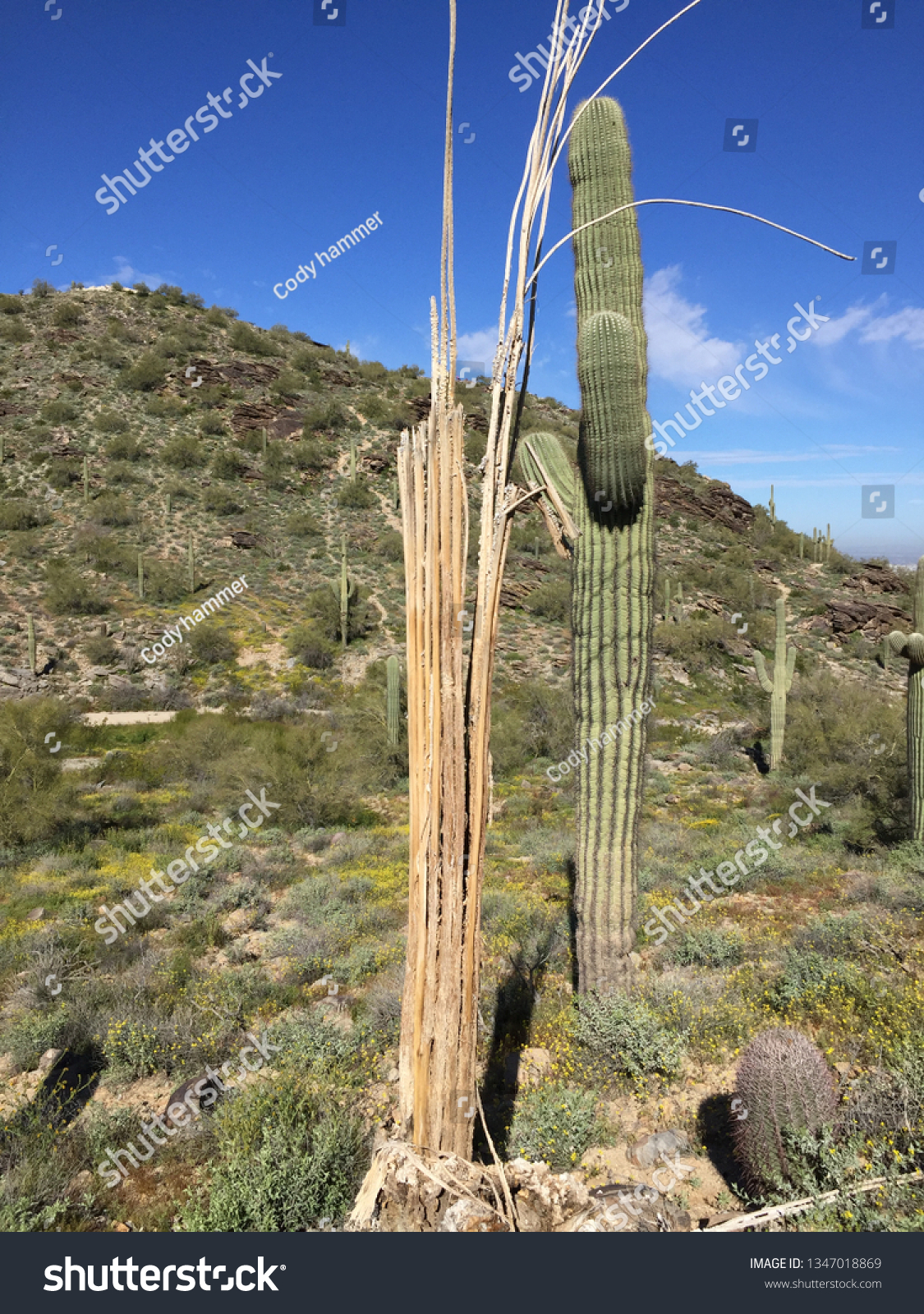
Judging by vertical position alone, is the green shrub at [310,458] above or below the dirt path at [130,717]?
above

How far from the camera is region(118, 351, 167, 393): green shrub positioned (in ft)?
103

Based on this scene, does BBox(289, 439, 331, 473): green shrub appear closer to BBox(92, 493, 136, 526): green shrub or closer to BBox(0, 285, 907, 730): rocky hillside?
BBox(0, 285, 907, 730): rocky hillside

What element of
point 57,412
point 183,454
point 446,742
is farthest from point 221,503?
point 446,742

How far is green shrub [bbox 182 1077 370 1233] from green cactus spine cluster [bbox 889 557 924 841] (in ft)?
23.7

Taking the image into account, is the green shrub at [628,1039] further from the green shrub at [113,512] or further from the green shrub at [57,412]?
the green shrub at [57,412]

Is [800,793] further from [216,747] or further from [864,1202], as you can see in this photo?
[216,747]

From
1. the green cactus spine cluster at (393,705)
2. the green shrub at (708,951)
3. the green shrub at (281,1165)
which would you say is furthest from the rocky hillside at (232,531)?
the green shrub at (281,1165)

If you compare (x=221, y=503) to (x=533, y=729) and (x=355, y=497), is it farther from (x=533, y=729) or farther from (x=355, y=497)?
(x=533, y=729)

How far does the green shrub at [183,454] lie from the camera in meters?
27.9

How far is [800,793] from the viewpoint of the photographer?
1034 centimetres

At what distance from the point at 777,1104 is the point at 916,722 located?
6258 millimetres

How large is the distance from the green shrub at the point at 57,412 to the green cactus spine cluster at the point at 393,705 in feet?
80.8
